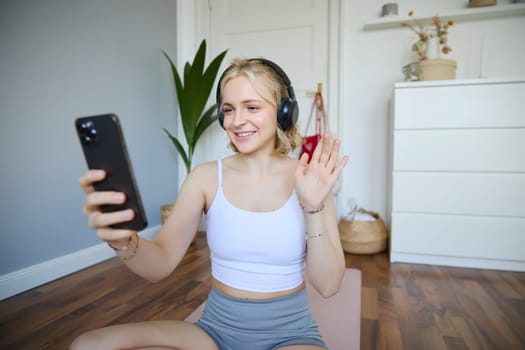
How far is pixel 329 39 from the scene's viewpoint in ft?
9.72

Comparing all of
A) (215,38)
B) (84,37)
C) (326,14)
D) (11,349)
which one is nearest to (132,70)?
(84,37)

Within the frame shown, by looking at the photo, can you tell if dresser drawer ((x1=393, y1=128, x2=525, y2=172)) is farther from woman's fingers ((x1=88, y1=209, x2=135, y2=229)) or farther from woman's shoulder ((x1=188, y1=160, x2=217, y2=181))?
woman's fingers ((x1=88, y1=209, x2=135, y2=229))

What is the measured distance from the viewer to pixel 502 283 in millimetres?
2025

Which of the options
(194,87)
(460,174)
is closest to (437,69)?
(460,174)

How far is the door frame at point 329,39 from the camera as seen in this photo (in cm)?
292

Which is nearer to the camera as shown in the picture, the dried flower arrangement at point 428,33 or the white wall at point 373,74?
the dried flower arrangement at point 428,33

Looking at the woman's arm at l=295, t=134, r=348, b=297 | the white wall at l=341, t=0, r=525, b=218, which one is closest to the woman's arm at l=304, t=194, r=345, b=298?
the woman's arm at l=295, t=134, r=348, b=297

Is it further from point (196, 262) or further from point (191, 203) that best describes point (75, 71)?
point (191, 203)

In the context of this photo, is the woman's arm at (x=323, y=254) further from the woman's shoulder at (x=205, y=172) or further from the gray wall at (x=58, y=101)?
the gray wall at (x=58, y=101)

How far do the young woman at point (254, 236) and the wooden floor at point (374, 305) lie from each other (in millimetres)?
676

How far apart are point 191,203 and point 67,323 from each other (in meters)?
1.01

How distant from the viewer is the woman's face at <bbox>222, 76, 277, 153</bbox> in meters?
0.91

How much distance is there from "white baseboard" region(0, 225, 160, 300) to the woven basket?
168cm

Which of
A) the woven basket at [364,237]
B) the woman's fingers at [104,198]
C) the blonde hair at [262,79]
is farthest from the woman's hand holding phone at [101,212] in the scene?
the woven basket at [364,237]
